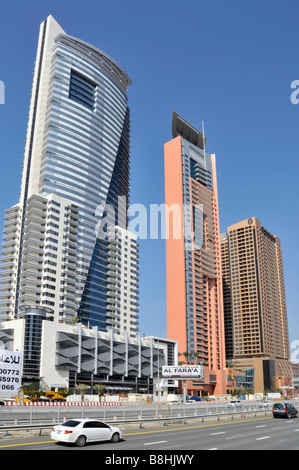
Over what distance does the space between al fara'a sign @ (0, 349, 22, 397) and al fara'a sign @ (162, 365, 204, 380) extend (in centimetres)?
6508

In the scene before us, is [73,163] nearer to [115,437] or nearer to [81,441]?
[115,437]

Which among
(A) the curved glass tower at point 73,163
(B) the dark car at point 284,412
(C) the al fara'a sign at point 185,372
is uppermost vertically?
(A) the curved glass tower at point 73,163

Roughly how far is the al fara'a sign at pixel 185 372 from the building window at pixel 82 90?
12749 centimetres

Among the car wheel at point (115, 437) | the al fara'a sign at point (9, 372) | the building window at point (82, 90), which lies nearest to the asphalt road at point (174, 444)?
the car wheel at point (115, 437)

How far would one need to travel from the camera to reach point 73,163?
171000mm

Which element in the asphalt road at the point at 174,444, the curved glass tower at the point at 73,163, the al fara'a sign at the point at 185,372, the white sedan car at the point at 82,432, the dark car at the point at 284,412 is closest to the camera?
the asphalt road at the point at 174,444

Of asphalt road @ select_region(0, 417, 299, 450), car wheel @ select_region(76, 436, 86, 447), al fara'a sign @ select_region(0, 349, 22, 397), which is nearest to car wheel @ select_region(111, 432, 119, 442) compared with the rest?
asphalt road @ select_region(0, 417, 299, 450)

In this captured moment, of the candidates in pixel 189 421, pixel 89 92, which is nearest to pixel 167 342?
pixel 89 92

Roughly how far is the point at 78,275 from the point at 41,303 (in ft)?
67.9

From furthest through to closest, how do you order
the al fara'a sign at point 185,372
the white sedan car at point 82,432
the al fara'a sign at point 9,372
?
the al fara'a sign at point 185,372 → the al fara'a sign at point 9,372 → the white sedan car at point 82,432

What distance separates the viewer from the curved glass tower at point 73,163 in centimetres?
14888

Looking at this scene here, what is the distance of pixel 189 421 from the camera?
4359 centimetres

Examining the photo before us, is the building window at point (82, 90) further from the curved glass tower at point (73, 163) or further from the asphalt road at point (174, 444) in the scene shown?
the asphalt road at point (174, 444)

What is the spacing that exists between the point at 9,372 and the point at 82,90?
175 meters
